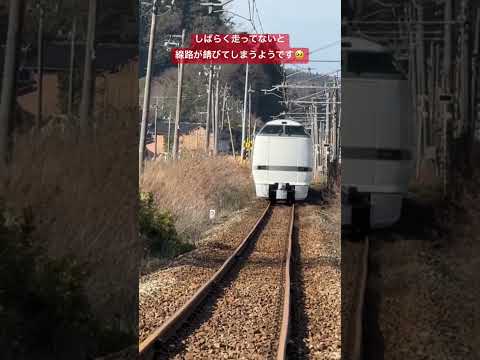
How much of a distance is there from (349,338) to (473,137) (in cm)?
107

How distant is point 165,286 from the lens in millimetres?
7395

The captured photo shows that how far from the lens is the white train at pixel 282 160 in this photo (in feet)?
50.6

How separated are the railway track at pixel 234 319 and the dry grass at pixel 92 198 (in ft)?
2.64

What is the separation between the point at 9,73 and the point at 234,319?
122 inches

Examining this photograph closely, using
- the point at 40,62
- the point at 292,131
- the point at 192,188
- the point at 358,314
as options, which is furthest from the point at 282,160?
the point at 358,314

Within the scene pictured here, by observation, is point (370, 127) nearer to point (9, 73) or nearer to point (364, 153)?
point (364, 153)

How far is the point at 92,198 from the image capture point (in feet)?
12.1

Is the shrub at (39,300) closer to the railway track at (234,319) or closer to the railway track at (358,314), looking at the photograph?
the railway track at (234,319)

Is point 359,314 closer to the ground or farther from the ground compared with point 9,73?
closer to the ground

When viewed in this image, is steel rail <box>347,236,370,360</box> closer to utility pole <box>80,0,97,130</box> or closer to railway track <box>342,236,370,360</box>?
railway track <box>342,236,370,360</box>

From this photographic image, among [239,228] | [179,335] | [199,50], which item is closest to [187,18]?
[239,228]

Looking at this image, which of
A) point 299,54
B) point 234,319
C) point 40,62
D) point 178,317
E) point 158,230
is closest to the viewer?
point 40,62
